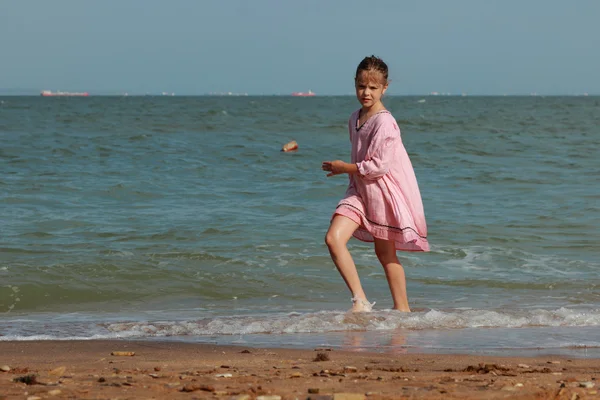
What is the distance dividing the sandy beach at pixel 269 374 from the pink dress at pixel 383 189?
119 centimetres

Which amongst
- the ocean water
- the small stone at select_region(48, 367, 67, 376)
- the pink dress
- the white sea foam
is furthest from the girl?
the small stone at select_region(48, 367, 67, 376)

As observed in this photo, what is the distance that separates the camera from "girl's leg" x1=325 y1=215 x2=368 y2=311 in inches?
219

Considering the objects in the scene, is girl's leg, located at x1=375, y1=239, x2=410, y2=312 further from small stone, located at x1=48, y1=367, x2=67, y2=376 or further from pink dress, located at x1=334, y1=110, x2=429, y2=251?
small stone, located at x1=48, y1=367, x2=67, y2=376

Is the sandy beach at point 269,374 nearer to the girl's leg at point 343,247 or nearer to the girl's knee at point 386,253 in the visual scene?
the girl's leg at point 343,247

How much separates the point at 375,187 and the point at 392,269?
0.58 metres

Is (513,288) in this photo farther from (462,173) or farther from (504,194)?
(462,173)

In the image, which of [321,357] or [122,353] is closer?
[321,357]

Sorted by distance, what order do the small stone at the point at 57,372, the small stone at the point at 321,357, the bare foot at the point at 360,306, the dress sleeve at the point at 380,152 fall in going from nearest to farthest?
the small stone at the point at 57,372
the small stone at the point at 321,357
the dress sleeve at the point at 380,152
the bare foot at the point at 360,306

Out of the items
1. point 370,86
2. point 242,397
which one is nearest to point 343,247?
point 370,86

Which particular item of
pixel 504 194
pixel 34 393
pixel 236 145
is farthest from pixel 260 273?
pixel 236 145

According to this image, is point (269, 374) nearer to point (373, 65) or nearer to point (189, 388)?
point (189, 388)

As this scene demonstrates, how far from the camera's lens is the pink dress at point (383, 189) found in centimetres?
545

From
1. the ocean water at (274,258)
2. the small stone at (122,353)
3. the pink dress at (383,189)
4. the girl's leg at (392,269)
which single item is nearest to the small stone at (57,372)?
the small stone at (122,353)

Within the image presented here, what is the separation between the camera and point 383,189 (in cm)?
556
